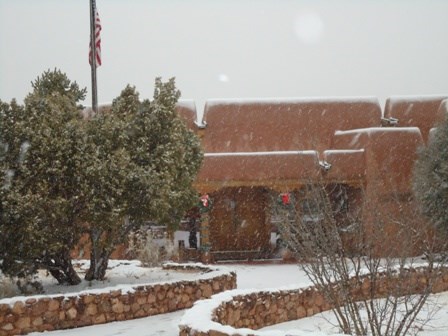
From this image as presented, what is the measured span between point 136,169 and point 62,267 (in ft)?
8.16

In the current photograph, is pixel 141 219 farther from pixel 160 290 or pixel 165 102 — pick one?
pixel 165 102

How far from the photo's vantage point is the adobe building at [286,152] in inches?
842

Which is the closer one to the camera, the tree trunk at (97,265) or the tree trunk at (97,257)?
the tree trunk at (97,257)

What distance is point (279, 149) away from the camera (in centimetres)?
2461

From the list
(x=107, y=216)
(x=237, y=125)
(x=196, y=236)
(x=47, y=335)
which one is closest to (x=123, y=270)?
(x=107, y=216)

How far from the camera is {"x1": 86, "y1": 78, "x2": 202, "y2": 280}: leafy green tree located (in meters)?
12.3

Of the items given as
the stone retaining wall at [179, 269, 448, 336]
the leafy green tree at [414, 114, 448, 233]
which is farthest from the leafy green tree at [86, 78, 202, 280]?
the leafy green tree at [414, 114, 448, 233]

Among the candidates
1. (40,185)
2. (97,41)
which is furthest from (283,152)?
(40,185)

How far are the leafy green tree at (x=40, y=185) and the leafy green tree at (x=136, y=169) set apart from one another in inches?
15.8

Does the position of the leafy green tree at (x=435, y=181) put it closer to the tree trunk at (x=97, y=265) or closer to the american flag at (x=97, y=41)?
the tree trunk at (x=97, y=265)

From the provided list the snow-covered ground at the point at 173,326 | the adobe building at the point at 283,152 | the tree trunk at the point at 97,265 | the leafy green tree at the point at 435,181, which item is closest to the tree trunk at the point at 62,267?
the tree trunk at the point at 97,265

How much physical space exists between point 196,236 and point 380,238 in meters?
15.4

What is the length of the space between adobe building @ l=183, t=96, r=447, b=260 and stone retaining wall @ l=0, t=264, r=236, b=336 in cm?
787

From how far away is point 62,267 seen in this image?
1279 centimetres
